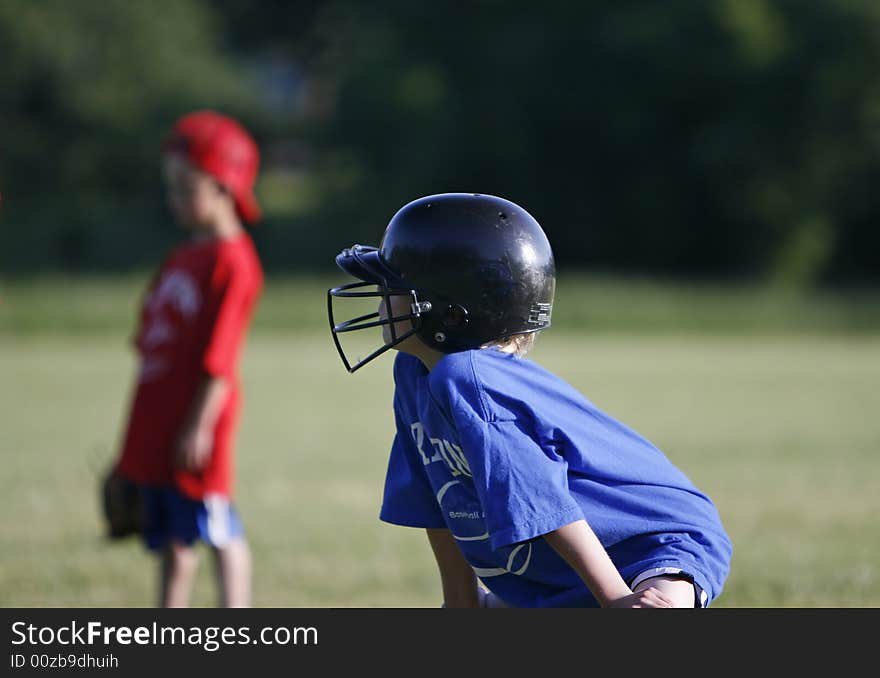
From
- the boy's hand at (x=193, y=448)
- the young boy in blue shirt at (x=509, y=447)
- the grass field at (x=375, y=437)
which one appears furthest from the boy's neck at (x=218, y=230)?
the young boy in blue shirt at (x=509, y=447)

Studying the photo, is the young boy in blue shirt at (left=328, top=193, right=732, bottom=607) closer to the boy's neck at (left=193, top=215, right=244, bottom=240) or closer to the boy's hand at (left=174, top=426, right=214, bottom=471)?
the boy's hand at (left=174, top=426, right=214, bottom=471)

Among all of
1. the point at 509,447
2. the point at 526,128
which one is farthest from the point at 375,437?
the point at 526,128

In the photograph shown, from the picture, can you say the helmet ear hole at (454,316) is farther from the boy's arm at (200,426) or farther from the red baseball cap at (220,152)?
the red baseball cap at (220,152)

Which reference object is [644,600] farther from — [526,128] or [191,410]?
[526,128]

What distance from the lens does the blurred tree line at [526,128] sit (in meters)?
33.5

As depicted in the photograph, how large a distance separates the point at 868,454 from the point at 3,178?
135 feet

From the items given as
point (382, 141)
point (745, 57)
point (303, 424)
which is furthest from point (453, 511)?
point (382, 141)

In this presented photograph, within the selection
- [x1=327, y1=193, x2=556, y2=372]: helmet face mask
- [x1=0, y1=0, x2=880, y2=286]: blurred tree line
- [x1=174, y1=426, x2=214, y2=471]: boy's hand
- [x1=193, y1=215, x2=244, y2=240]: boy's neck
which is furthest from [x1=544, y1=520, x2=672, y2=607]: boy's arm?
[x1=0, y1=0, x2=880, y2=286]: blurred tree line

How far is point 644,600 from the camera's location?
241 cm

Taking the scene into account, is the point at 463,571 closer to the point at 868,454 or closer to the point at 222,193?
the point at 222,193

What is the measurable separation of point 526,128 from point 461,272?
117 ft

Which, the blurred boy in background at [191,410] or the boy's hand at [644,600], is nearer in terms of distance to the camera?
the boy's hand at [644,600]

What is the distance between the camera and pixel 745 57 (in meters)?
33.0

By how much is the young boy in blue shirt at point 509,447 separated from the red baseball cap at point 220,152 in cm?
203
